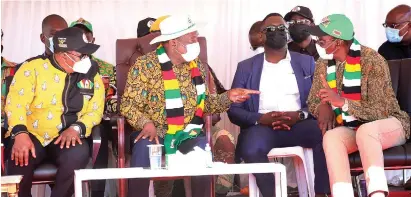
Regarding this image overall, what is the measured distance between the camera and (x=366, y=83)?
4016mm

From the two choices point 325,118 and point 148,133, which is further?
point 325,118

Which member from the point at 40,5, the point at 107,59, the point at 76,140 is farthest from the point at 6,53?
the point at 76,140

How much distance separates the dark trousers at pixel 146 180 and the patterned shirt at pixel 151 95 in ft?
0.47

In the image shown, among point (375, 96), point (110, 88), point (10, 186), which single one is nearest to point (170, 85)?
point (110, 88)

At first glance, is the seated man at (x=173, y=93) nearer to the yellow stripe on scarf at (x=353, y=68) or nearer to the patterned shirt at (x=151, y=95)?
the patterned shirt at (x=151, y=95)

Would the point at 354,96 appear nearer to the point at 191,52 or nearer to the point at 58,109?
the point at 191,52

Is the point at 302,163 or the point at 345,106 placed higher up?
the point at 345,106

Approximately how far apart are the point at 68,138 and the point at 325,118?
5.13 ft

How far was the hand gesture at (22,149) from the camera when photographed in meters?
3.71

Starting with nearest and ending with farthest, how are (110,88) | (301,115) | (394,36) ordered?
(301,115)
(110,88)
(394,36)

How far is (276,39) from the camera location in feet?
15.1

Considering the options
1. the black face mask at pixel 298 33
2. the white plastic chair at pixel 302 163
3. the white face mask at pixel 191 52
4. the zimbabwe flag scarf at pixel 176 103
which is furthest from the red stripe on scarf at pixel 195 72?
the black face mask at pixel 298 33

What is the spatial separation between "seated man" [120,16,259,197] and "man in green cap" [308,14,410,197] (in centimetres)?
50

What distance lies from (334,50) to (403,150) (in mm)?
756
